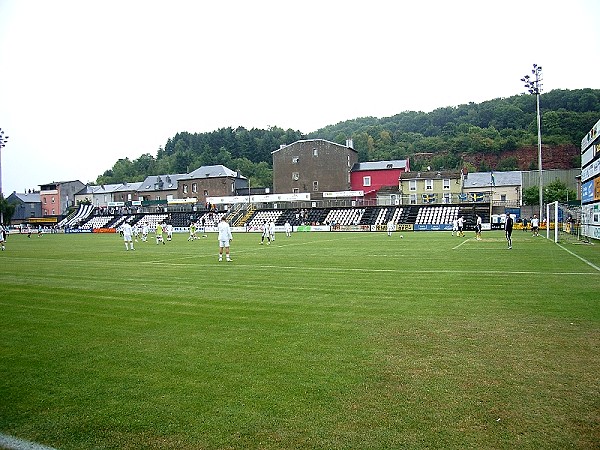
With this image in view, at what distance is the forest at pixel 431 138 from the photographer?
101m

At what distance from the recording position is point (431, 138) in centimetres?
11562

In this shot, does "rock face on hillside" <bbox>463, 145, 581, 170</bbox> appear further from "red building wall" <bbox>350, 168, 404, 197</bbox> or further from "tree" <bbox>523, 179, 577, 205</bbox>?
"red building wall" <bbox>350, 168, 404, 197</bbox>

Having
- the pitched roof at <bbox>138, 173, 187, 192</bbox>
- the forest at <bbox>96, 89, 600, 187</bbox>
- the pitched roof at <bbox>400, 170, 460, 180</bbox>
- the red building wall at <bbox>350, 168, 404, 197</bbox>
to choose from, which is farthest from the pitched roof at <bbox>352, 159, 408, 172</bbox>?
the pitched roof at <bbox>138, 173, 187, 192</bbox>

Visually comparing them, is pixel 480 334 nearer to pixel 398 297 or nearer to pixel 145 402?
pixel 398 297

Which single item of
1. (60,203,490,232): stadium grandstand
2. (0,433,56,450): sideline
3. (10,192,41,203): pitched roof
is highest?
(10,192,41,203): pitched roof

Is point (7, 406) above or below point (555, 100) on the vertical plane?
below

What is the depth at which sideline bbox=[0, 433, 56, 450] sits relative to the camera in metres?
4.34

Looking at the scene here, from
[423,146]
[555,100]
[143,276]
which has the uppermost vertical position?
[555,100]

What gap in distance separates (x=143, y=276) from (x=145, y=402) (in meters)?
11.8

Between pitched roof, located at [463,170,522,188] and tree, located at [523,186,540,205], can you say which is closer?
tree, located at [523,186,540,205]

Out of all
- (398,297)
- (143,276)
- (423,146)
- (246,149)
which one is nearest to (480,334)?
(398,297)

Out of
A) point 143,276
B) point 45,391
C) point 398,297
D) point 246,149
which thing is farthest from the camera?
point 246,149

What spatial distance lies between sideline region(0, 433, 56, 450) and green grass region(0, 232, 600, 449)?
0.09 meters

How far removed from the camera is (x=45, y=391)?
564 cm
